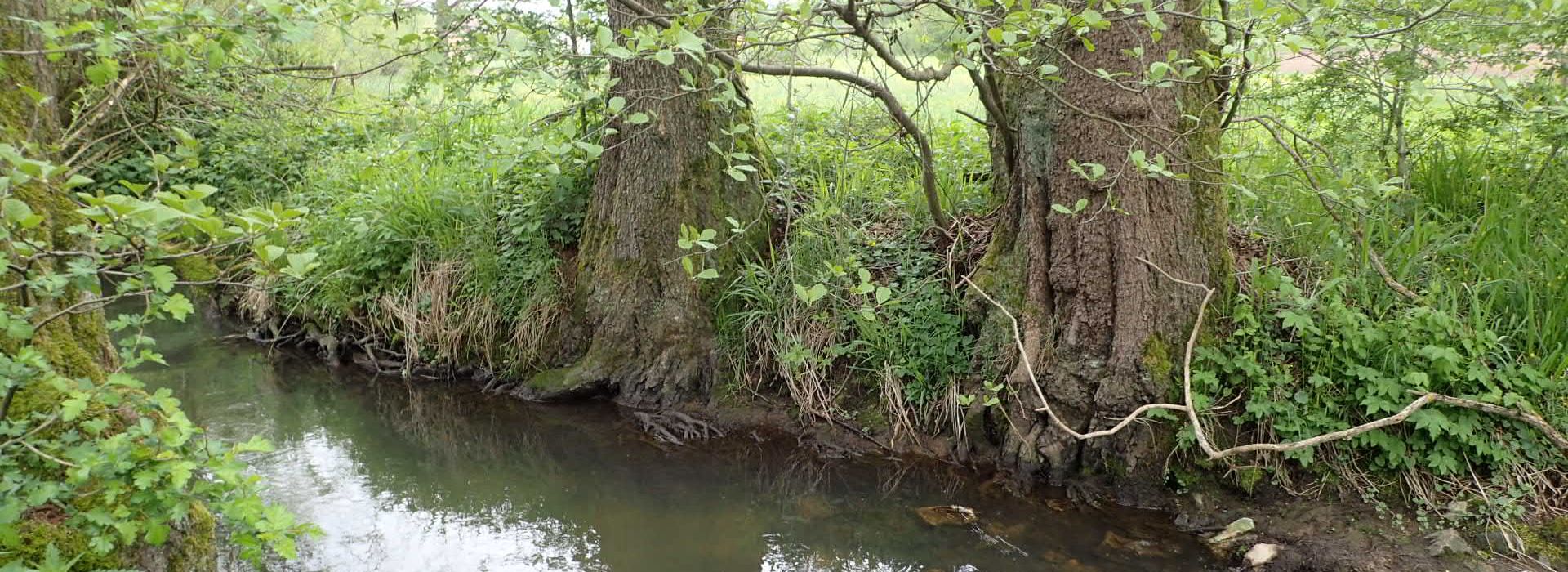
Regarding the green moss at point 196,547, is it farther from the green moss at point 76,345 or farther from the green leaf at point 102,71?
the green leaf at point 102,71

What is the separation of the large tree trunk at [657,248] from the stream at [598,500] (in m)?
0.36

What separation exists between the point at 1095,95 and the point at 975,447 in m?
1.98

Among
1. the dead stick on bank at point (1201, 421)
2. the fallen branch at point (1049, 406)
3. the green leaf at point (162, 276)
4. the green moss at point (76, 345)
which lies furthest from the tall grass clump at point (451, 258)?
the green leaf at point (162, 276)

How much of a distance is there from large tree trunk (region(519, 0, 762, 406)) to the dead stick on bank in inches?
82.8

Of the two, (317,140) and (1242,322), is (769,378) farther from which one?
(317,140)

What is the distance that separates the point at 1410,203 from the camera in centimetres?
496

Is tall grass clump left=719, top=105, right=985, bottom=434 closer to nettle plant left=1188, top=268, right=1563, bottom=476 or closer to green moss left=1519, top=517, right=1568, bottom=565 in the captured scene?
nettle plant left=1188, top=268, right=1563, bottom=476

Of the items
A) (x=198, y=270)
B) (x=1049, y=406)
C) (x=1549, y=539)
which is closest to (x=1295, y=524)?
(x=1549, y=539)

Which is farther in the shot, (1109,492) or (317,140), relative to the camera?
(317,140)

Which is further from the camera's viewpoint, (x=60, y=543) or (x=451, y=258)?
(x=451, y=258)

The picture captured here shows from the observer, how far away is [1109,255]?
185 inches

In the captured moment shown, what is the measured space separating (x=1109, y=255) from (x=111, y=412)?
165 inches

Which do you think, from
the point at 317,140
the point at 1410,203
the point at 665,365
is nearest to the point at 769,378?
the point at 665,365

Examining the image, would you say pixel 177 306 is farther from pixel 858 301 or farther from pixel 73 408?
pixel 858 301
